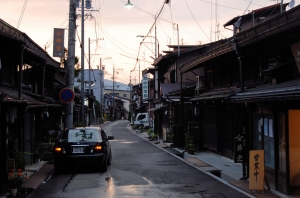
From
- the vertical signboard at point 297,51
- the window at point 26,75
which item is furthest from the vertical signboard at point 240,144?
the window at point 26,75

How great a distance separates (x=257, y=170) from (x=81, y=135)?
24.2ft

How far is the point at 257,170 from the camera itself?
37.4 ft

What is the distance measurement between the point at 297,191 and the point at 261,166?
1.17 meters

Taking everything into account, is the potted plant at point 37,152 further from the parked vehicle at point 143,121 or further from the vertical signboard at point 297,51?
the parked vehicle at point 143,121

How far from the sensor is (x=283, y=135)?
37.2 feet

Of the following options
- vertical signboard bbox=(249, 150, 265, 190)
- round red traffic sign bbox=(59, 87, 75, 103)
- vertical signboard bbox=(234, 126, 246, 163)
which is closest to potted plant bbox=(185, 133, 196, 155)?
round red traffic sign bbox=(59, 87, 75, 103)

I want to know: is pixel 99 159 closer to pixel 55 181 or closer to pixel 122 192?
pixel 55 181

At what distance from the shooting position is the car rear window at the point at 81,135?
52.2ft

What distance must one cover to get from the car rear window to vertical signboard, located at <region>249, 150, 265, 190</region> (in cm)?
658

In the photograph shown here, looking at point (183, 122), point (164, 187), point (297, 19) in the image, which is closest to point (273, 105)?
point (297, 19)

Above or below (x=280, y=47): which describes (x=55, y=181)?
below

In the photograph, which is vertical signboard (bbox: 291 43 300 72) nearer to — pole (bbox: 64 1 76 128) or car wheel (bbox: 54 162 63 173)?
car wheel (bbox: 54 162 63 173)

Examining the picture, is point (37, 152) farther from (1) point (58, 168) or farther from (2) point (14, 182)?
(2) point (14, 182)

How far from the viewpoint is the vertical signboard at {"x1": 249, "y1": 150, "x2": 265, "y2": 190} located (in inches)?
446
